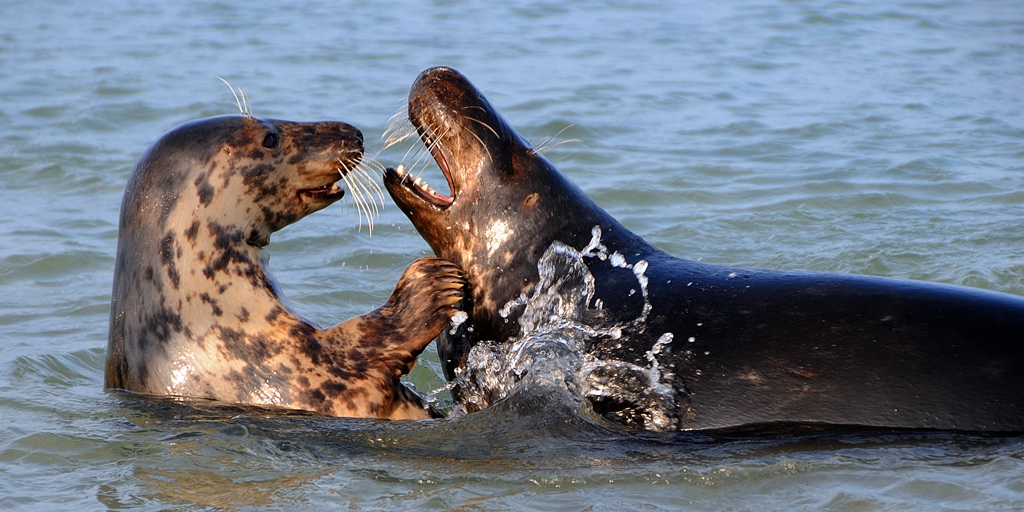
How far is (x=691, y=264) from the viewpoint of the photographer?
200 inches

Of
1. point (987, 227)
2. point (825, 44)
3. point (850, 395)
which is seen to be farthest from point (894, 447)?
point (825, 44)

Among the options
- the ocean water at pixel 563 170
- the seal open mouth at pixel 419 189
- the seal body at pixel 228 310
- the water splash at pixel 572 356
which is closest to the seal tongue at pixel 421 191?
the seal open mouth at pixel 419 189

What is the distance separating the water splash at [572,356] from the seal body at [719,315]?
2 centimetres

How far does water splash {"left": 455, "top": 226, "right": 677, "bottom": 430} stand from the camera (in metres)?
4.48

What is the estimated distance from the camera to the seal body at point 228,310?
478cm

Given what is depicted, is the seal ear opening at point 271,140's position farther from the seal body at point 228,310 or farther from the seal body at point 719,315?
the seal body at point 719,315

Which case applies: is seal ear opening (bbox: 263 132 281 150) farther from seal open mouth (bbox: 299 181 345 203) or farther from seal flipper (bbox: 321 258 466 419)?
seal flipper (bbox: 321 258 466 419)

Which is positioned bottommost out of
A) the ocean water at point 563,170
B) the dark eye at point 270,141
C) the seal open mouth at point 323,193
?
the ocean water at point 563,170

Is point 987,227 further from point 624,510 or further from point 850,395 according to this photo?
point 624,510

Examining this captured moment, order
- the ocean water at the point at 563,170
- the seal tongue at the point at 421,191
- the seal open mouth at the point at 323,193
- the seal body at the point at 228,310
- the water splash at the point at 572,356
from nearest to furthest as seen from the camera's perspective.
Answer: the ocean water at the point at 563,170 → the water splash at the point at 572,356 → the seal body at the point at 228,310 → the seal tongue at the point at 421,191 → the seal open mouth at the point at 323,193

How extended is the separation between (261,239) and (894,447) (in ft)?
9.00

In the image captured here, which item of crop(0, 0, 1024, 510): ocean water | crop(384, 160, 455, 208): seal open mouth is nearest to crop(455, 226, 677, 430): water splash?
crop(0, 0, 1024, 510): ocean water

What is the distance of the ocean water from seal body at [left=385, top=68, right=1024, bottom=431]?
0.41ft

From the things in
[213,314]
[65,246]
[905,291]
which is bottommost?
[65,246]
